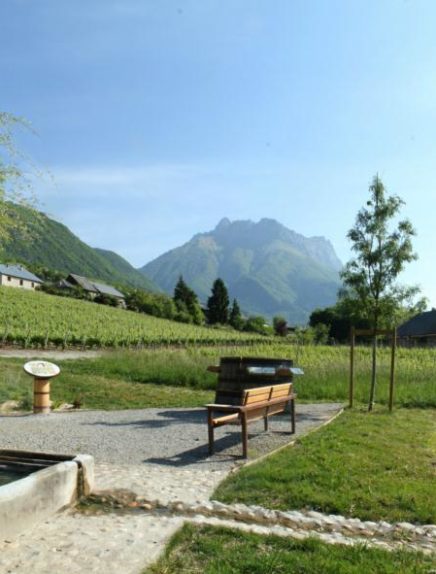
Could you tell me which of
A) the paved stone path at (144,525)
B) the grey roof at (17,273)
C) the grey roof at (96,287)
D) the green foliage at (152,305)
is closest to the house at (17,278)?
the grey roof at (17,273)

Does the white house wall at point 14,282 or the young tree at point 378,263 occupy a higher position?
the white house wall at point 14,282

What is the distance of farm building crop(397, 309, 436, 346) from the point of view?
63966 millimetres

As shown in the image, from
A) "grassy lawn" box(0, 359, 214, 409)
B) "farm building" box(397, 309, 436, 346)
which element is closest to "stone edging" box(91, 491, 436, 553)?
"grassy lawn" box(0, 359, 214, 409)

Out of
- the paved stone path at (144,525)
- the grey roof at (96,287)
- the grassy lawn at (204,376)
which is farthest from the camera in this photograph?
the grey roof at (96,287)

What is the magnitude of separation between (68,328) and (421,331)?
1540 inches

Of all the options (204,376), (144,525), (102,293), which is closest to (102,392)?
(204,376)

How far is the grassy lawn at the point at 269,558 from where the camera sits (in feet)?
13.4

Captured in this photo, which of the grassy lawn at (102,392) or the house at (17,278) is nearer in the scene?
the grassy lawn at (102,392)

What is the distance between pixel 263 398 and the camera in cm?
930

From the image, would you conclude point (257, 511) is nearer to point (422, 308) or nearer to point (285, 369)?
point (285, 369)

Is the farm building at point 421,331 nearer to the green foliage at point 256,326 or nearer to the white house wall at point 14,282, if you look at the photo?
the green foliage at point 256,326

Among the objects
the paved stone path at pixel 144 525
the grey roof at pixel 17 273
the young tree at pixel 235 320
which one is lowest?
the paved stone path at pixel 144 525

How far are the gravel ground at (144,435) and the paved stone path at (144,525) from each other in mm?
378

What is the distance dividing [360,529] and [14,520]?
9.15 feet
